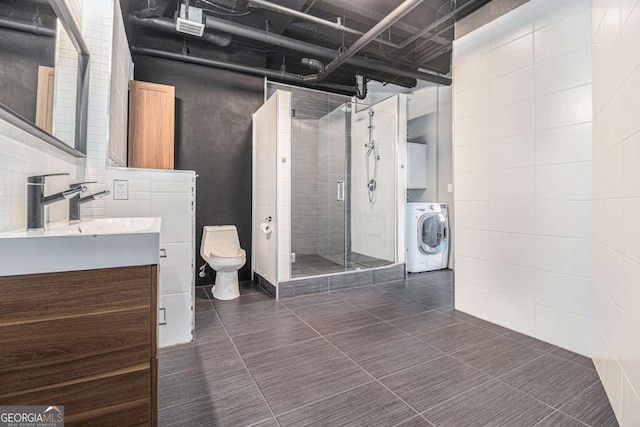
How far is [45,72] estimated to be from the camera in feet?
4.65

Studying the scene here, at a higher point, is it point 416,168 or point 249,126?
point 249,126

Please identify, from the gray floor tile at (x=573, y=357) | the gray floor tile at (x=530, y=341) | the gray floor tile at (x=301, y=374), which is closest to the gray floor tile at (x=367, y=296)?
the gray floor tile at (x=301, y=374)

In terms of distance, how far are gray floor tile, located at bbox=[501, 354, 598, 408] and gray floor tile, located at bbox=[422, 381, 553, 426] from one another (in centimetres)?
9

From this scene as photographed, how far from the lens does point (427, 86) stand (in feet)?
15.7

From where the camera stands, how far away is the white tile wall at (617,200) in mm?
1129

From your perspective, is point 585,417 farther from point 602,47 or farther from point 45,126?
point 45,126

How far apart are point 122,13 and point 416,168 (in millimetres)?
3945

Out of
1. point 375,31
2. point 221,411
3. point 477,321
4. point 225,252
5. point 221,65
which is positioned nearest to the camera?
point 221,411

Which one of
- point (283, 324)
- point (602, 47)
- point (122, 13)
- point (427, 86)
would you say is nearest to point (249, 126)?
point (122, 13)

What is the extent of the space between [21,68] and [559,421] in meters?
2.77

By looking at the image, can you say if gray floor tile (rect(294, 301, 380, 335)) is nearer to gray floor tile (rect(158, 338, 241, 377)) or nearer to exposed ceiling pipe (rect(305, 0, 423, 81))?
gray floor tile (rect(158, 338, 241, 377))

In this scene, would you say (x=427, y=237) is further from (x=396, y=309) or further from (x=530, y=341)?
(x=530, y=341)

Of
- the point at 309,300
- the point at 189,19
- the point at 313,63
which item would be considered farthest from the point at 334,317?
the point at 313,63

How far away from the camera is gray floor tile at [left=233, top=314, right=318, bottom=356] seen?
2086 millimetres
